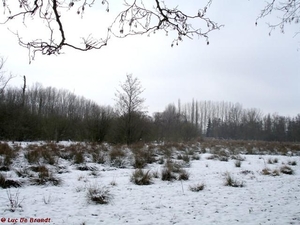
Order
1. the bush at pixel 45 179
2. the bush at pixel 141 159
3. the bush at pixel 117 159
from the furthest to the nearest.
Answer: the bush at pixel 117 159 → the bush at pixel 141 159 → the bush at pixel 45 179

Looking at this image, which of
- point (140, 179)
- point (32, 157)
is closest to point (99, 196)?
point (140, 179)

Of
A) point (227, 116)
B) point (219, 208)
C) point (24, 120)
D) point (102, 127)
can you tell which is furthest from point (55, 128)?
point (227, 116)

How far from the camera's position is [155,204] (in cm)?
523

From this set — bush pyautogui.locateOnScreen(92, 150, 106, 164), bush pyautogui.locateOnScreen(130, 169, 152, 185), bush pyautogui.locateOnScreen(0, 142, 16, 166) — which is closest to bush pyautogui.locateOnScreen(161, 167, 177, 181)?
bush pyautogui.locateOnScreen(130, 169, 152, 185)

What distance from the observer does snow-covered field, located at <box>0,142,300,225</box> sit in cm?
436

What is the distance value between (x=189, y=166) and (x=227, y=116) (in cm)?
7618

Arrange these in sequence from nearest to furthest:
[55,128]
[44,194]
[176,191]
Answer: [44,194] → [176,191] → [55,128]

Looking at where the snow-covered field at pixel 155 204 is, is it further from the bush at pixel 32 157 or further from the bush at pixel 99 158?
the bush at pixel 99 158

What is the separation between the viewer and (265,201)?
5621 millimetres

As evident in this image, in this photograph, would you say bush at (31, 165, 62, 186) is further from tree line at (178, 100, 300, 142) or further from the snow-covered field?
tree line at (178, 100, 300, 142)

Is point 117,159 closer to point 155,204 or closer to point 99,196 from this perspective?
point 99,196

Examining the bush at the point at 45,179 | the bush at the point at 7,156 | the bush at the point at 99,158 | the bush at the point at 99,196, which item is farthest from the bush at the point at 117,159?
the bush at the point at 99,196

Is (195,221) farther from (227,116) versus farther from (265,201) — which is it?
(227,116)

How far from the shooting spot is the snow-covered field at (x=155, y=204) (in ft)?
14.3
